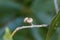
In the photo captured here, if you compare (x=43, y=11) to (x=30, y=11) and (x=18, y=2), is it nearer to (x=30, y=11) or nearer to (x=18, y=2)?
(x=30, y=11)

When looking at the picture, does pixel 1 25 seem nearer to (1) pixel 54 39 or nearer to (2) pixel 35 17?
(2) pixel 35 17

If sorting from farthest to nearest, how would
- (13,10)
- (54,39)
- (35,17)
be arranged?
(13,10)
(35,17)
(54,39)

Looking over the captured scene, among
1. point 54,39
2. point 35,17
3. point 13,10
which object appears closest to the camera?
point 54,39

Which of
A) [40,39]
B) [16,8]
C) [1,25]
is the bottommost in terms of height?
[40,39]

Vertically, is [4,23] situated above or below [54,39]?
above

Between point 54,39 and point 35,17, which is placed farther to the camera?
point 35,17

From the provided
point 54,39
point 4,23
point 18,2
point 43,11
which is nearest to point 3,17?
point 4,23

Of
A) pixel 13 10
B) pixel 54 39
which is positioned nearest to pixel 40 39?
pixel 54 39
